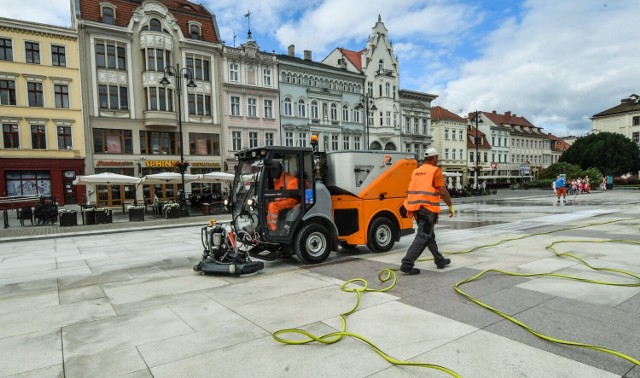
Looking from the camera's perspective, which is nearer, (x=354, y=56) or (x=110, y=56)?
(x=110, y=56)

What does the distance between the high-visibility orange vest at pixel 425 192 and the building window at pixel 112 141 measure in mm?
29150

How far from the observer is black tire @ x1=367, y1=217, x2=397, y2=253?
8.36 meters

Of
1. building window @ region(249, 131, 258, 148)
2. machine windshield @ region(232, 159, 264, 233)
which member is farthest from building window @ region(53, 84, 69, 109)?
machine windshield @ region(232, 159, 264, 233)

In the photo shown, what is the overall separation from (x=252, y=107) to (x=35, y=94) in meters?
16.7

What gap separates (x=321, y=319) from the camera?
4.41m

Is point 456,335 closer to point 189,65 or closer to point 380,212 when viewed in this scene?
point 380,212

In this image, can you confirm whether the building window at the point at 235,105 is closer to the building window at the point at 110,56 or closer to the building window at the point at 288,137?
the building window at the point at 288,137

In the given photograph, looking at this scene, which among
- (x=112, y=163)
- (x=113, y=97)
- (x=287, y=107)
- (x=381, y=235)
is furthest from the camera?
(x=287, y=107)

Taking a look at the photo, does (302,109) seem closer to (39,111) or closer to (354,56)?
(354,56)

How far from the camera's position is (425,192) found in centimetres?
623

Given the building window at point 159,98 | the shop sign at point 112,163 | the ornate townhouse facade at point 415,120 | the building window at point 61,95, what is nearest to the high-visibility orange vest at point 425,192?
the shop sign at point 112,163

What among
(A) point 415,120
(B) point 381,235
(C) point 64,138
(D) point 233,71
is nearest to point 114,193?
(C) point 64,138

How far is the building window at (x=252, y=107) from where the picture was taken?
3628cm

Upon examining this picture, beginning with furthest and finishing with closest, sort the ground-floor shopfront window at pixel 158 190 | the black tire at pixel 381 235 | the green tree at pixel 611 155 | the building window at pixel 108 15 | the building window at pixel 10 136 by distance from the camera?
the green tree at pixel 611 155 → the ground-floor shopfront window at pixel 158 190 → the building window at pixel 108 15 → the building window at pixel 10 136 → the black tire at pixel 381 235
